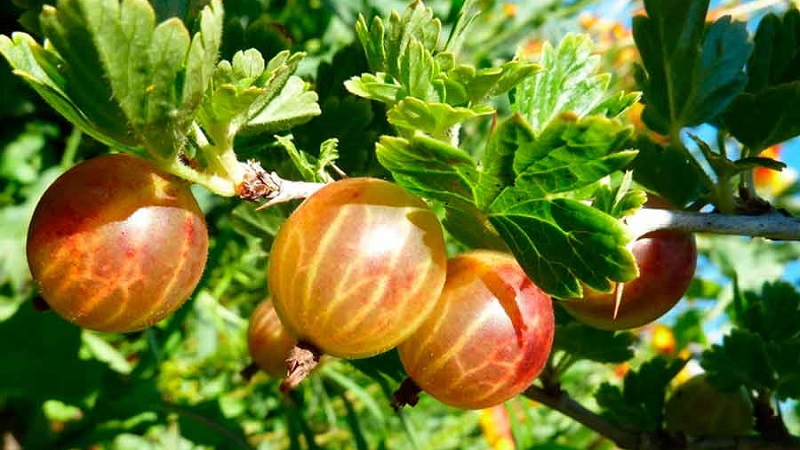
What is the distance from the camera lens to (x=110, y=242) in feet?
2.07

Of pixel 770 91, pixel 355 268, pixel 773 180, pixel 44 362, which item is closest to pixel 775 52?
pixel 770 91

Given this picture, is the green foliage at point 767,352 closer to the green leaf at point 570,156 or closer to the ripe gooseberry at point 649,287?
the ripe gooseberry at point 649,287

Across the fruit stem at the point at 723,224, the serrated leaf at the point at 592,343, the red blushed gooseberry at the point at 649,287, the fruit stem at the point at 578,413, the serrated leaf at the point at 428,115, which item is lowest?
the fruit stem at the point at 578,413

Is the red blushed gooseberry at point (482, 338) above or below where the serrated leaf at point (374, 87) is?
below

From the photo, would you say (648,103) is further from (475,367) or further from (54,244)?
(54,244)

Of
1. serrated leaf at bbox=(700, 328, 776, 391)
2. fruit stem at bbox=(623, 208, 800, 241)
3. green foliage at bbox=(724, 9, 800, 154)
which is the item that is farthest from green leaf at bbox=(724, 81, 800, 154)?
serrated leaf at bbox=(700, 328, 776, 391)

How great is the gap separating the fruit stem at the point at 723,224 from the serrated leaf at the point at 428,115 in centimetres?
21

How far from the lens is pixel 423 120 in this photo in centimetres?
67

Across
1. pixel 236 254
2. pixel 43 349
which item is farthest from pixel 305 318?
pixel 236 254

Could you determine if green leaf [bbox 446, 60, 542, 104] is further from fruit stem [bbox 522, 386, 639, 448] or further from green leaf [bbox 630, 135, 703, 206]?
fruit stem [bbox 522, 386, 639, 448]

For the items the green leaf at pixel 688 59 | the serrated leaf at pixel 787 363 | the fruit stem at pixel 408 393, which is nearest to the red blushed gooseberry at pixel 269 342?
the fruit stem at pixel 408 393

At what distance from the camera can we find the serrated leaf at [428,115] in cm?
65

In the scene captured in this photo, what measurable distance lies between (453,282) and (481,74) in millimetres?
170

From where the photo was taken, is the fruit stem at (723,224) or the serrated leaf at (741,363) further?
the serrated leaf at (741,363)
